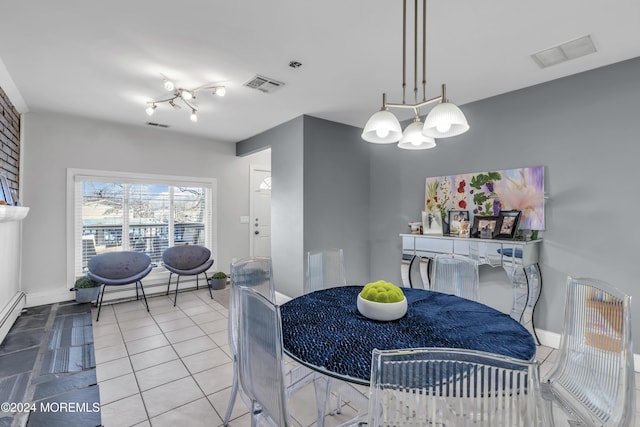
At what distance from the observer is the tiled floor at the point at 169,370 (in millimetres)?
1977

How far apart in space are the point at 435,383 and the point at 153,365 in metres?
2.65

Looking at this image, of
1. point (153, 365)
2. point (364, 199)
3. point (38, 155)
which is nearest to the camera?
point (153, 365)

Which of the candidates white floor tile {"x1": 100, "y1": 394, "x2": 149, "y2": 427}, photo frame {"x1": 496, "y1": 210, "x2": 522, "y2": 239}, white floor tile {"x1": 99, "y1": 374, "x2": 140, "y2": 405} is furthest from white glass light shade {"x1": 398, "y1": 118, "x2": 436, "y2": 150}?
white floor tile {"x1": 99, "y1": 374, "x2": 140, "y2": 405}

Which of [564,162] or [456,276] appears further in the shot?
[564,162]

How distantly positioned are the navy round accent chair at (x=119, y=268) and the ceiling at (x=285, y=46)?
6.56 feet

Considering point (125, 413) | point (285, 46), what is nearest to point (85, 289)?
point (125, 413)

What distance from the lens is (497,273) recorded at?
131 inches

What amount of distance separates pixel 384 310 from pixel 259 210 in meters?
4.50

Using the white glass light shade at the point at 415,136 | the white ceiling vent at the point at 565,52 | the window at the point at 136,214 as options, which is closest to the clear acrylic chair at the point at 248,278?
the white glass light shade at the point at 415,136

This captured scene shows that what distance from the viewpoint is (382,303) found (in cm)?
162

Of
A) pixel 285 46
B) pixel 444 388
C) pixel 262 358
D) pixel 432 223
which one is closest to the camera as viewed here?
pixel 444 388

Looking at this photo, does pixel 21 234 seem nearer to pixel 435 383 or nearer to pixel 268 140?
pixel 268 140

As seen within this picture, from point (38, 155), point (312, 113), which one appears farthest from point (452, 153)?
point (38, 155)

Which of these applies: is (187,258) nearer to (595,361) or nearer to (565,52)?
(595,361)
